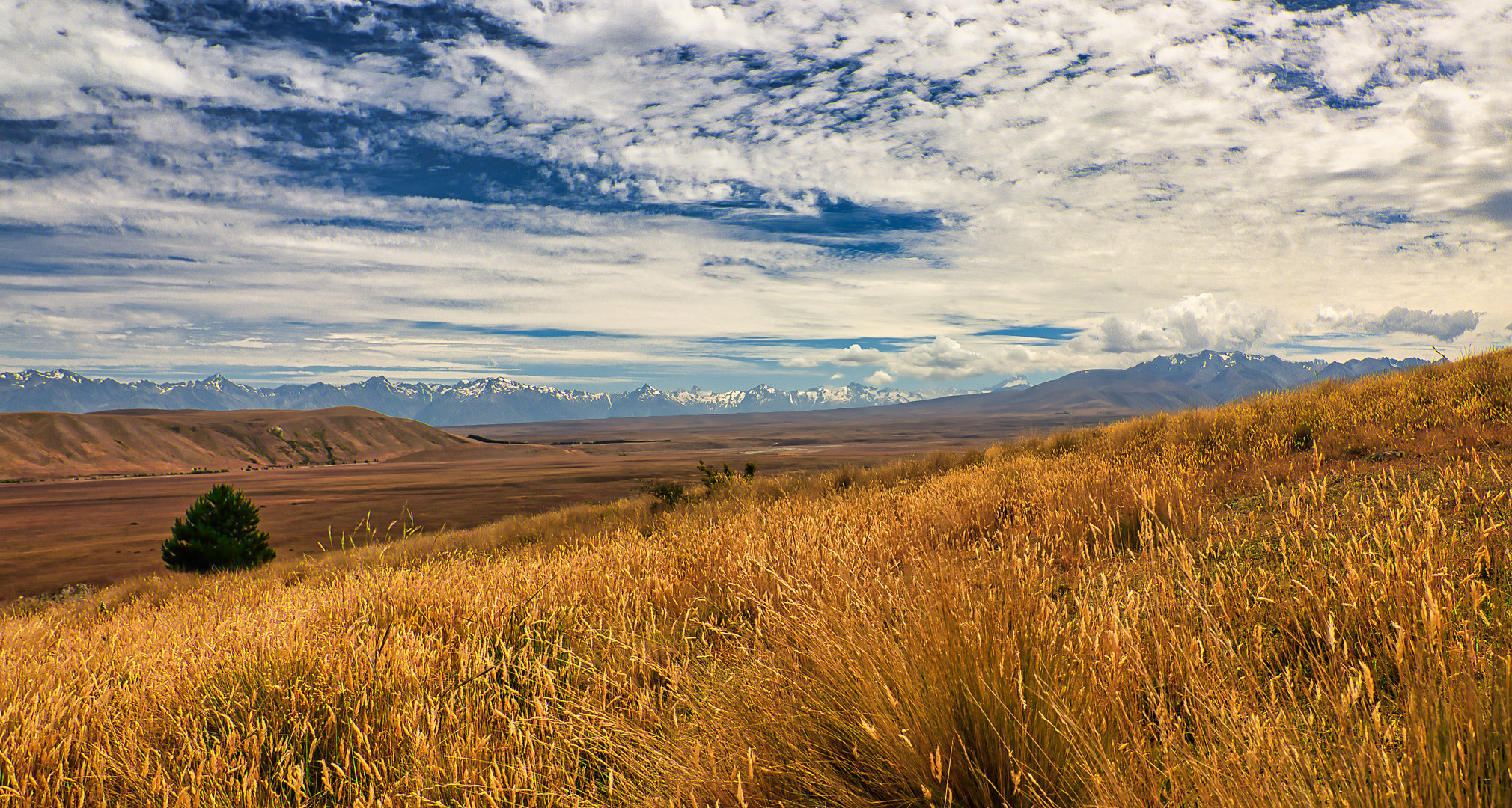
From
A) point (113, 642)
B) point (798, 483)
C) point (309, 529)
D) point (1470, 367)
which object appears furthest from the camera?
point (309, 529)

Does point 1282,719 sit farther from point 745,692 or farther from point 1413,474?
point 1413,474

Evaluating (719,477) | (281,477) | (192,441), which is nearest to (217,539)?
(719,477)

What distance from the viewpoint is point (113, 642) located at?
4.46 meters

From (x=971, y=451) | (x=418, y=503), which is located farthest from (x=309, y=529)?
(x=971, y=451)

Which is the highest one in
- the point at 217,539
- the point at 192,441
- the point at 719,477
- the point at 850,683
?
the point at 850,683

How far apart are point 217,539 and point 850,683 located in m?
23.6

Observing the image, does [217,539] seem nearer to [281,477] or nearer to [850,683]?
[850,683]

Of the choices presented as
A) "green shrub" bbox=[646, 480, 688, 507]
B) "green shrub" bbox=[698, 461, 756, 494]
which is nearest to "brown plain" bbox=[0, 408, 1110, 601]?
"green shrub" bbox=[698, 461, 756, 494]

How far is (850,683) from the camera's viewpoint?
7.52 ft

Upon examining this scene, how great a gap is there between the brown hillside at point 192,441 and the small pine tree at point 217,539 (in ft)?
300

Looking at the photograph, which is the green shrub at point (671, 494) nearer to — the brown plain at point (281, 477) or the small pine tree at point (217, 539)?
the brown plain at point (281, 477)

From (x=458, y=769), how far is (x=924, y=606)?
76.2 inches

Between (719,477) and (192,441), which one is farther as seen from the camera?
(192,441)

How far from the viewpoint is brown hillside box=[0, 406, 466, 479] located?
84.7m
